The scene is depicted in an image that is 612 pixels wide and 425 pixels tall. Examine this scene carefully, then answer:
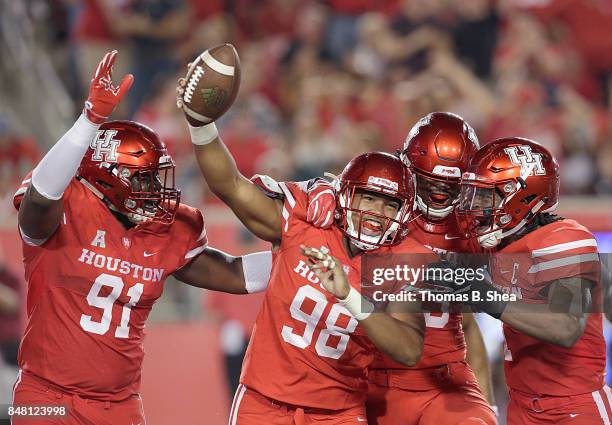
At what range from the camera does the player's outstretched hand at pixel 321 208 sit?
3783mm

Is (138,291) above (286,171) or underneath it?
above

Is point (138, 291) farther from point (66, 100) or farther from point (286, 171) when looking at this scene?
point (66, 100)

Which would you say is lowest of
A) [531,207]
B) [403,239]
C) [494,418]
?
[494,418]

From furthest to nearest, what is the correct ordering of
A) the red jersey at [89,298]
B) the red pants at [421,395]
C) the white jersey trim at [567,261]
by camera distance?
1. the red pants at [421,395]
2. the red jersey at [89,298]
3. the white jersey trim at [567,261]

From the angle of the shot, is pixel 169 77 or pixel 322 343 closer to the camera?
pixel 322 343

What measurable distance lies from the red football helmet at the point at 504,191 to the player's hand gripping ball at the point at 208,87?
1.02 m

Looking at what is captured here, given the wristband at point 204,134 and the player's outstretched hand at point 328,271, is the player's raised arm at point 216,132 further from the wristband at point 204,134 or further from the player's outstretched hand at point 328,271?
the player's outstretched hand at point 328,271

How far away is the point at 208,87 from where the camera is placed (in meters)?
3.73

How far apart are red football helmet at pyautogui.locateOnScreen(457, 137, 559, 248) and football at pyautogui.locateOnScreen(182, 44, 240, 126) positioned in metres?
1.01

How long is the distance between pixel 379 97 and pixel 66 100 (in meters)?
2.67

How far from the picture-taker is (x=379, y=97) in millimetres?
8055

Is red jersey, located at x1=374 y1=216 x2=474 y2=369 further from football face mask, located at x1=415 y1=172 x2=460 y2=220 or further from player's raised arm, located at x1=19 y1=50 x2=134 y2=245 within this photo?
player's raised arm, located at x1=19 y1=50 x2=134 y2=245

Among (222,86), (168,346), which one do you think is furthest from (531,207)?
(168,346)
